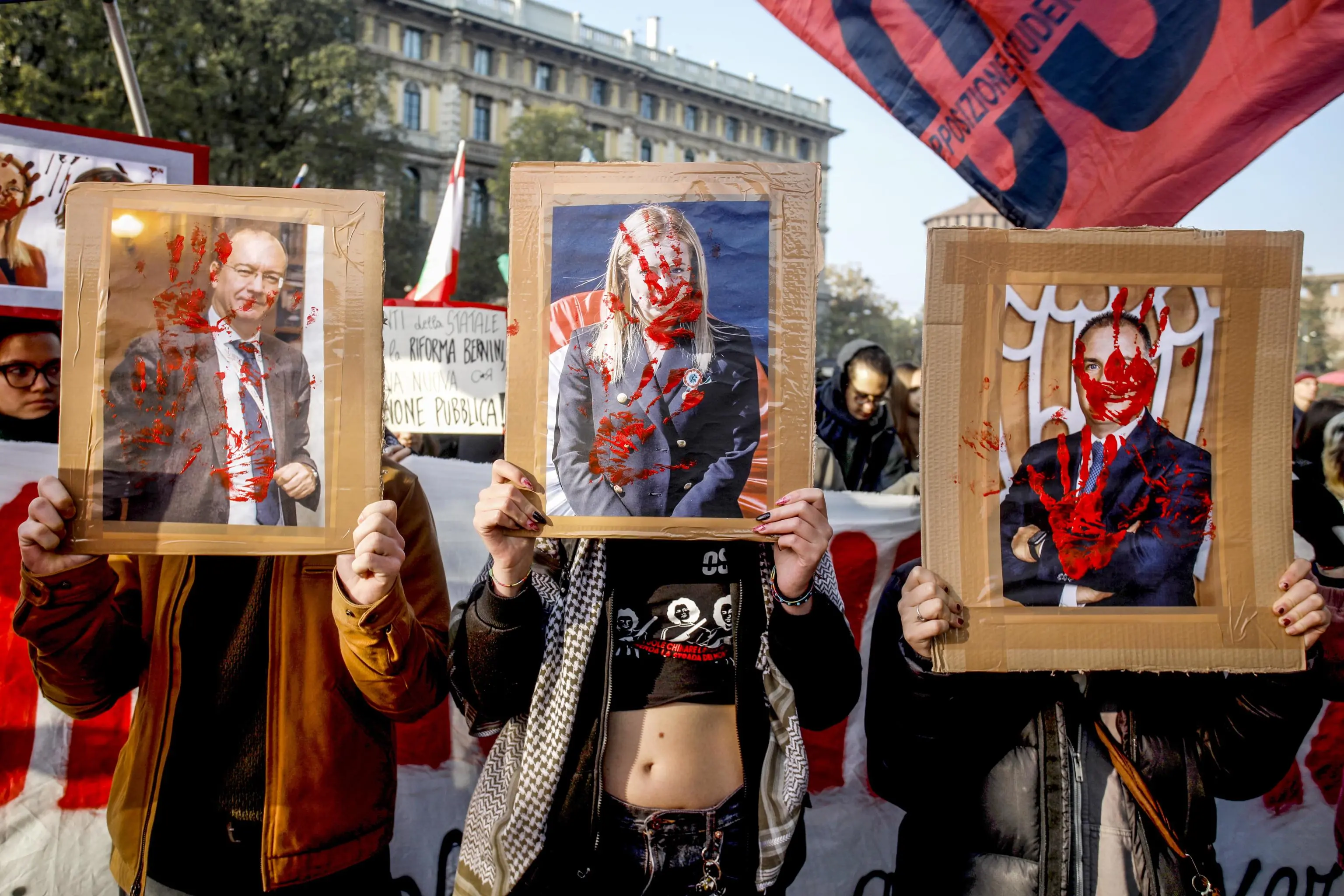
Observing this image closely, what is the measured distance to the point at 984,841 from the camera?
1934mm

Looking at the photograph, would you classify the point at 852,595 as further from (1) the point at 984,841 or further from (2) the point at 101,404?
(2) the point at 101,404

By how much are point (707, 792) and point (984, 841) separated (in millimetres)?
561

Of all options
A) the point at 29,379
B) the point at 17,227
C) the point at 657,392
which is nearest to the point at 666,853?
the point at 657,392

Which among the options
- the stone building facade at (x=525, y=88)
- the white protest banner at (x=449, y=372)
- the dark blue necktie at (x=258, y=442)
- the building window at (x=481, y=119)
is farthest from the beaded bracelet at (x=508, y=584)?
the building window at (x=481, y=119)

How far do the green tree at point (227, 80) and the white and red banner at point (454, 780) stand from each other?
63.4 ft

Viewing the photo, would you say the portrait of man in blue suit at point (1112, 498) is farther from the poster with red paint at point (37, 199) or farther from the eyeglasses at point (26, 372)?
the eyeglasses at point (26, 372)

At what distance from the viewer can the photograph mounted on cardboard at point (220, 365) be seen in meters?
1.79

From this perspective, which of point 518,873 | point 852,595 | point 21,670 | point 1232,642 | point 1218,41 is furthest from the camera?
point 852,595

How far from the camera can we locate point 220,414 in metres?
1.82

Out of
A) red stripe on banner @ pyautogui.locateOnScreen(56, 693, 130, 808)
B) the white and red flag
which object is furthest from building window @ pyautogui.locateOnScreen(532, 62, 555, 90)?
red stripe on banner @ pyautogui.locateOnScreen(56, 693, 130, 808)

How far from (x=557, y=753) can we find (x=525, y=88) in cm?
4807

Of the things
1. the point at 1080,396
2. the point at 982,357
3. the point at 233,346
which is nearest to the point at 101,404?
the point at 233,346

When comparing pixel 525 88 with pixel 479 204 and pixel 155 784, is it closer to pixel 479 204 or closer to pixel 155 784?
pixel 479 204

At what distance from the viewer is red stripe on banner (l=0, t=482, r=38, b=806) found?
103 inches
